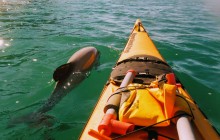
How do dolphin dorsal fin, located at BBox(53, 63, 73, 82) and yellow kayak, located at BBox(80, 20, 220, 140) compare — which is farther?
dolphin dorsal fin, located at BBox(53, 63, 73, 82)

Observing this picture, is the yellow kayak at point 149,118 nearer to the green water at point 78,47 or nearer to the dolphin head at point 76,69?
the green water at point 78,47

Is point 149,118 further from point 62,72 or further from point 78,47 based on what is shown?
point 78,47

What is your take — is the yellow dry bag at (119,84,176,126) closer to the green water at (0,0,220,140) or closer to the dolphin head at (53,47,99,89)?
the green water at (0,0,220,140)

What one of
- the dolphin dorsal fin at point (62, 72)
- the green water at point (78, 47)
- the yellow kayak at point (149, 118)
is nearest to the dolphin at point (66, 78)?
the dolphin dorsal fin at point (62, 72)

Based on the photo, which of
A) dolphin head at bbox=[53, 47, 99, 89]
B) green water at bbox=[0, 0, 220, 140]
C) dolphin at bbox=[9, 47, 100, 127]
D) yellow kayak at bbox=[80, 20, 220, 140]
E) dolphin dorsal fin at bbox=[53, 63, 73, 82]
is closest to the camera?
yellow kayak at bbox=[80, 20, 220, 140]

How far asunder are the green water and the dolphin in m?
0.16

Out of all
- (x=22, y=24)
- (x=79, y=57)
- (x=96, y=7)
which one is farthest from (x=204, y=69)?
(x=96, y=7)

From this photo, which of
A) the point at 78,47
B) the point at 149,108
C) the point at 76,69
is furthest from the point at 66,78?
the point at 149,108

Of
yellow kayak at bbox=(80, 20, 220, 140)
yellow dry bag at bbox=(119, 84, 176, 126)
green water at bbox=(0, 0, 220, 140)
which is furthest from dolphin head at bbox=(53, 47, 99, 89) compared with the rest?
yellow dry bag at bbox=(119, 84, 176, 126)

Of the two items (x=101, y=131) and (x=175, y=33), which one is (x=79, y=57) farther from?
(x=175, y=33)

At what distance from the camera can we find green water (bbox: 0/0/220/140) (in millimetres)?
5590

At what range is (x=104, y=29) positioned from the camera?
1250 cm

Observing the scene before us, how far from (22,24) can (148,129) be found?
437 inches

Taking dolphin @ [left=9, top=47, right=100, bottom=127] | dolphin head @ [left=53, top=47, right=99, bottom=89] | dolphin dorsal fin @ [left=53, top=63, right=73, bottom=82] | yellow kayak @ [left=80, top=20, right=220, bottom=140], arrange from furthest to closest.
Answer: dolphin head @ [left=53, top=47, right=99, bottom=89], dolphin dorsal fin @ [left=53, top=63, right=73, bottom=82], dolphin @ [left=9, top=47, right=100, bottom=127], yellow kayak @ [left=80, top=20, right=220, bottom=140]
